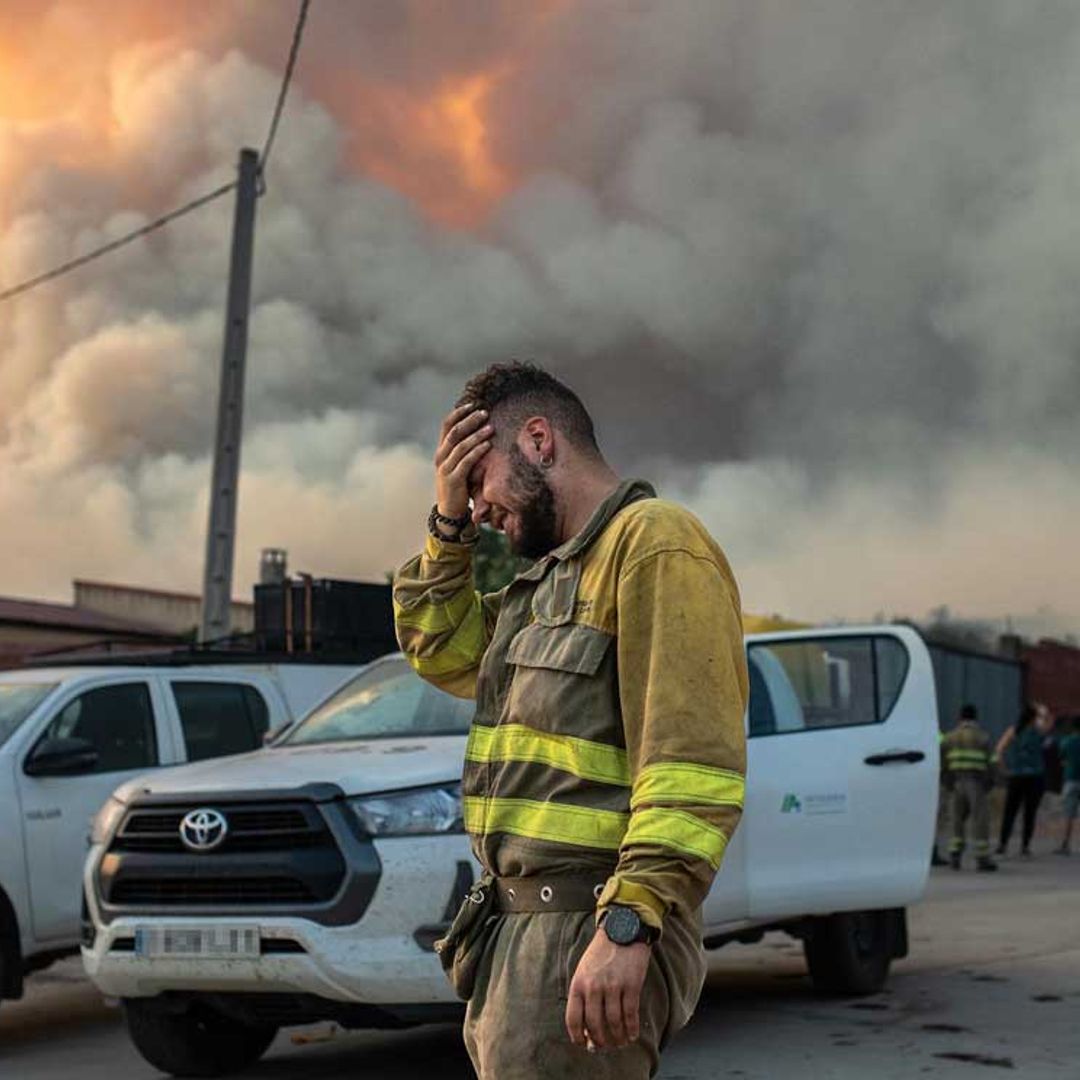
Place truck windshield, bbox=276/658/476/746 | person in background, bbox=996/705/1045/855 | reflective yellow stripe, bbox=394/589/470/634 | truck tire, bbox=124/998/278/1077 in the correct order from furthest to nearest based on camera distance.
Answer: person in background, bbox=996/705/1045/855, truck windshield, bbox=276/658/476/746, truck tire, bbox=124/998/278/1077, reflective yellow stripe, bbox=394/589/470/634

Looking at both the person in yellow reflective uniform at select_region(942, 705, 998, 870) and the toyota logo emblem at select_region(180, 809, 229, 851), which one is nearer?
the toyota logo emblem at select_region(180, 809, 229, 851)

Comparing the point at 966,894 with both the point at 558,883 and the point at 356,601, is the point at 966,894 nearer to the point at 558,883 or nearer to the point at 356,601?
the point at 356,601

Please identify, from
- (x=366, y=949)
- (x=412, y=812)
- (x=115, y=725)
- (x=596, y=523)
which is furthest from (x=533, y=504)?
(x=115, y=725)

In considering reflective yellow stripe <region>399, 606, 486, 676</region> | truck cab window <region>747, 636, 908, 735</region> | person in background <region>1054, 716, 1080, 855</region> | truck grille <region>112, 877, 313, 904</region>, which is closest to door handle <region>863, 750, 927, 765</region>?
truck cab window <region>747, 636, 908, 735</region>

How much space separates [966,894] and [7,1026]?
9.17 m

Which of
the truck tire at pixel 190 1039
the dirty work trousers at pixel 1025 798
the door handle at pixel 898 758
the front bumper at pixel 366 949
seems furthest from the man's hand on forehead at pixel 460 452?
the dirty work trousers at pixel 1025 798

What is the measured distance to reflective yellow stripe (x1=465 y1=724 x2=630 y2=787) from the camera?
10.8 ft

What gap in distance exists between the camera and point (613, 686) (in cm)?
334

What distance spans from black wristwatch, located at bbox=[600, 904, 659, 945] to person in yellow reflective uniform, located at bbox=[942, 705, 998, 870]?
58.1 feet

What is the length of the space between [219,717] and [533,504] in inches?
297

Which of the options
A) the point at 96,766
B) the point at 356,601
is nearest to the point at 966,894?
the point at 356,601

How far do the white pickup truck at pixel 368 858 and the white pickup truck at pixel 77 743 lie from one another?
4.15 feet

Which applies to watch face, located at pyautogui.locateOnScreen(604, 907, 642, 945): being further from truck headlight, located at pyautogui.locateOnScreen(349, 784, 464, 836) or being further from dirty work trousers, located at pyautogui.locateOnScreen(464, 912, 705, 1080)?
Result: truck headlight, located at pyautogui.locateOnScreen(349, 784, 464, 836)

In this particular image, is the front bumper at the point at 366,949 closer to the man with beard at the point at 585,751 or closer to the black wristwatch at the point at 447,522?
the black wristwatch at the point at 447,522
